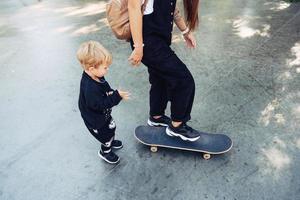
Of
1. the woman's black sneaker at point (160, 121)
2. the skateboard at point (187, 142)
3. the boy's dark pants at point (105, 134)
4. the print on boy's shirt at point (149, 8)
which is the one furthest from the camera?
the woman's black sneaker at point (160, 121)

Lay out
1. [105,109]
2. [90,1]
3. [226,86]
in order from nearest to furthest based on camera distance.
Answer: [105,109] < [226,86] < [90,1]

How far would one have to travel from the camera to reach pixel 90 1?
662 centimetres

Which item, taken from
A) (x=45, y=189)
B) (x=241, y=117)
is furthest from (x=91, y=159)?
(x=241, y=117)

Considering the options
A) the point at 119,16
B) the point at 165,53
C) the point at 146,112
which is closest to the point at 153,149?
the point at 146,112

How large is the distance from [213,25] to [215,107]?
2.09m

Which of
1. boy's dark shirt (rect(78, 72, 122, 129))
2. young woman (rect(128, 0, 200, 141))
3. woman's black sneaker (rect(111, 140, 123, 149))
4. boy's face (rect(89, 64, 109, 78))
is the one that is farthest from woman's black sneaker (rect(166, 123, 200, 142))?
boy's face (rect(89, 64, 109, 78))

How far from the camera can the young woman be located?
2521 millimetres

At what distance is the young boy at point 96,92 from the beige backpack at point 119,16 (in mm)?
185

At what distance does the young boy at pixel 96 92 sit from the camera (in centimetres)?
255

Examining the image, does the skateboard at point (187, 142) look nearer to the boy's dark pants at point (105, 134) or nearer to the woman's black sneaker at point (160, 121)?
the woman's black sneaker at point (160, 121)

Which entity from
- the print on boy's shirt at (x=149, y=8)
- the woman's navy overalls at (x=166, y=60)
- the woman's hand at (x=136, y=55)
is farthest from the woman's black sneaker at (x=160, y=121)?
the print on boy's shirt at (x=149, y=8)

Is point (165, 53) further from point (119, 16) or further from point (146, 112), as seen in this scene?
point (146, 112)

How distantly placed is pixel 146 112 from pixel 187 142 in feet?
2.47

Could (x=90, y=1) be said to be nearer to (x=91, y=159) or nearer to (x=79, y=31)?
(x=79, y=31)
